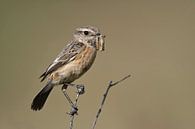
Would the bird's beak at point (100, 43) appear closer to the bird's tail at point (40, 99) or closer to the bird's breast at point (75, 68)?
the bird's breast at point (75, 68)

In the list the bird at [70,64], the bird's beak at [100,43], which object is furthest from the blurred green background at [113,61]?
the bird's beak at [100,43]

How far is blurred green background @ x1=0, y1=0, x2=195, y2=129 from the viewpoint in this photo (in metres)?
8.04

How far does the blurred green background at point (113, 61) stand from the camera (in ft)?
26.4

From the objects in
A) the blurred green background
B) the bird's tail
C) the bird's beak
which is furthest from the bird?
the bird's beak

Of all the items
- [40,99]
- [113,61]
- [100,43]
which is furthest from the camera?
[113,61]

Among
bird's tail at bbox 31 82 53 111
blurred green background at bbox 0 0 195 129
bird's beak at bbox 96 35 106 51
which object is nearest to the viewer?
bird's beak at bbox 96 35 106 51

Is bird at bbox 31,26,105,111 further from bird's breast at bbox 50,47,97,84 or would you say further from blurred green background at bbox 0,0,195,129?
blurred green background at bbox 0,0,195,129

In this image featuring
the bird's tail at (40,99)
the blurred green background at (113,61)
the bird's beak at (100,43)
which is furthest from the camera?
the blurred green background at (113,61)

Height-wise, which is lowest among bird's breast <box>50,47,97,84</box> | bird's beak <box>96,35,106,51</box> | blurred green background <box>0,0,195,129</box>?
blurred green background <box>0,0,195,129</box>

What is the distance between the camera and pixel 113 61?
10.2 m

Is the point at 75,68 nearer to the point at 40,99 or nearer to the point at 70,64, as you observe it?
the point at 70,64

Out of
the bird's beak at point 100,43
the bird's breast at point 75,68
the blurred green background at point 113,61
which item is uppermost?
the bird's beak at point 100,43

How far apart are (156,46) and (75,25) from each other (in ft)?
4.72

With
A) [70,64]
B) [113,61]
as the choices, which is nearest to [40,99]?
[70,64]
